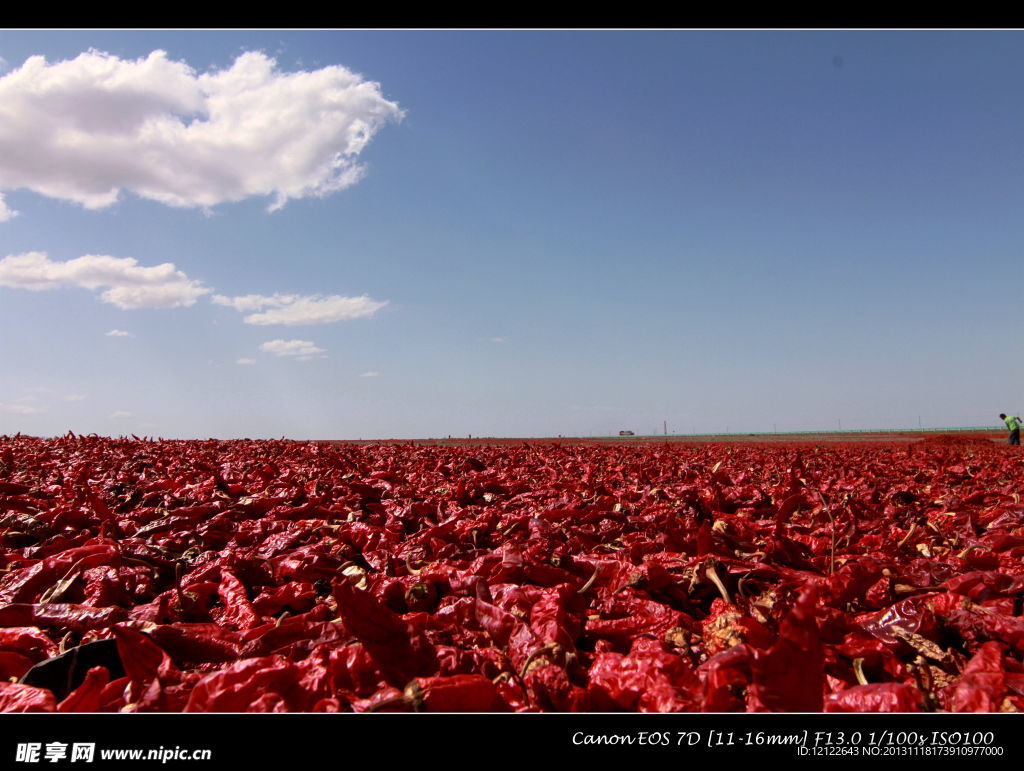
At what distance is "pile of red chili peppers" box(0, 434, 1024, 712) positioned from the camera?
1.76 metres

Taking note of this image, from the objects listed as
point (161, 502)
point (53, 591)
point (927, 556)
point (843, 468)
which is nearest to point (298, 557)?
point (53, 591)

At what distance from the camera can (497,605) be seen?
247 cm

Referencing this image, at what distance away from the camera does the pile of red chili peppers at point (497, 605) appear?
5.79 ft

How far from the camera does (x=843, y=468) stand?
30.0ft

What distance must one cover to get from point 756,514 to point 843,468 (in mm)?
4933
